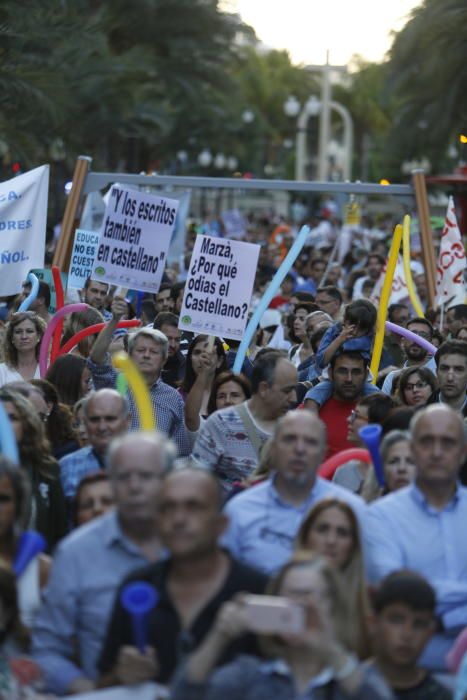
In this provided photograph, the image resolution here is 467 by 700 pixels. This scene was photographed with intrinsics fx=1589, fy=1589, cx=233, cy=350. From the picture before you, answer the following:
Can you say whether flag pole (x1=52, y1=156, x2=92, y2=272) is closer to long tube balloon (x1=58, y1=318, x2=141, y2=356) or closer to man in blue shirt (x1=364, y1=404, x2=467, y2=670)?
long tube balloon (x1=58, y1=318, x2=141, y2=356)

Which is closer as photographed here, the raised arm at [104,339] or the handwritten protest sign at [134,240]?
the raised arm at [104,339]

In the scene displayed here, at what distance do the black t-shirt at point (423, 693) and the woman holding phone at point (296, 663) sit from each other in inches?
18.0

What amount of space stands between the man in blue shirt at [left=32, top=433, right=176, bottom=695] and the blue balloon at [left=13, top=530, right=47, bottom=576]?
0.10 m

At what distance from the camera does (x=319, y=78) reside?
86438 millimetres

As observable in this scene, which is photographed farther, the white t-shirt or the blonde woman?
the white t-shirt

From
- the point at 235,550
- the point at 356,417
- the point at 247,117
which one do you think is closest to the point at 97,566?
the point at 235,550

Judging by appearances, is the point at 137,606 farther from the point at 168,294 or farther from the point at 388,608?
the point at 168,294

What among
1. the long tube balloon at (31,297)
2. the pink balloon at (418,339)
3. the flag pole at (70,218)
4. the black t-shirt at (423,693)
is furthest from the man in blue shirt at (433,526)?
the flag pole at (70,218)

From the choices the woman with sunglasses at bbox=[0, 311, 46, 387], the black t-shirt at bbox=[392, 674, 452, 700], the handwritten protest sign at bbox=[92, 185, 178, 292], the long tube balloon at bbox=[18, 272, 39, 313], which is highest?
the handwritten protest sign at bbox=[92, 185, 178, 292]

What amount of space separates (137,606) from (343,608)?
60 centimetres

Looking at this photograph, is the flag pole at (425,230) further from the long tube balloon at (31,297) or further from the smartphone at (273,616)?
the smartphone at (273,616)

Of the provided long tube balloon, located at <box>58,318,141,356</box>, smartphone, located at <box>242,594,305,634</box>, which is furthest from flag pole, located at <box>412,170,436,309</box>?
smartphone, located at <box>242,594,305,634</box>

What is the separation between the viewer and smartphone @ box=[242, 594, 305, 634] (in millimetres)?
3945

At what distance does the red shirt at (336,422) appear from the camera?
8453 mm
